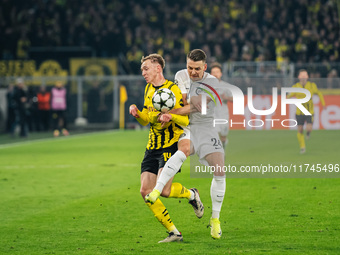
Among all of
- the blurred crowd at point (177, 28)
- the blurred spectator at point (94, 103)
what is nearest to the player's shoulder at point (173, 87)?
the blurred crowd at point (177, 28)

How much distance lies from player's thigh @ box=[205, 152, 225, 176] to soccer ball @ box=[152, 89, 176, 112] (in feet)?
2.16

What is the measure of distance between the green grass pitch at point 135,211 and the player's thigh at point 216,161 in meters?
0.69

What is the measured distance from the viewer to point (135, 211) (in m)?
8.96

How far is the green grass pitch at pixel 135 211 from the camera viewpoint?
6711mm

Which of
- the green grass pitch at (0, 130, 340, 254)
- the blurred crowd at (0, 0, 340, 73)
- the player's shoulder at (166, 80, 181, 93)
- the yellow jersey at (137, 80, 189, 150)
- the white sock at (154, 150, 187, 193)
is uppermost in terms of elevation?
the blurred crowd at (0, 0, 340, 73)

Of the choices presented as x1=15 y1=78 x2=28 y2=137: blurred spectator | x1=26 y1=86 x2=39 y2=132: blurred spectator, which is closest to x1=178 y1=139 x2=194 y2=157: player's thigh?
x1=15 y1=78 x2=28 y2=137: blurred spectator

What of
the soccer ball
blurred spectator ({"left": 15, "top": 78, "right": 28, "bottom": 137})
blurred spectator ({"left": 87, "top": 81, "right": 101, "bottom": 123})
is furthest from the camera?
blurred spectator ({"left": 87, "top": 81, "right": 101, "bottom": 123})

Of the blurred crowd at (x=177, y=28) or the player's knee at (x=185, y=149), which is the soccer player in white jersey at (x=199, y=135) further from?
the blurred crowd at (x=177, y=28)

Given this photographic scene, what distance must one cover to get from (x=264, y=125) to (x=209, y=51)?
534cm

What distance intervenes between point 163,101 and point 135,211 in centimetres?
269

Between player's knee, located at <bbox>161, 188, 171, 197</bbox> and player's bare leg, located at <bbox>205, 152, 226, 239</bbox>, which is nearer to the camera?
player's bare leg, located at <bbox>205, 152, 226, 239</bbox>

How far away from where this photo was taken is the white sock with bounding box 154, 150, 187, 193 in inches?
259

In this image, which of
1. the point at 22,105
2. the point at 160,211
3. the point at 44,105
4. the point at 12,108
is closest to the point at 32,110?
the point at 44,105

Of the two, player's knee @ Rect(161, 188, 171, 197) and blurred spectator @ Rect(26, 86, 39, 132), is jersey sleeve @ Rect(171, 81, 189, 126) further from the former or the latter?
blurred spectator @ Rect(26, 86, 39, 132)
